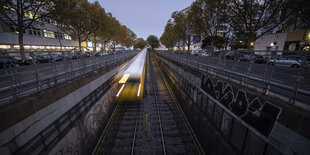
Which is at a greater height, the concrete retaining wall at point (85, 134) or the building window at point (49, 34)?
the building window at point (49, 34)

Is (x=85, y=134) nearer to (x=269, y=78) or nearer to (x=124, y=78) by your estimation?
(x=269, y=78)

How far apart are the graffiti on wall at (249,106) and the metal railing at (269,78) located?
71 centimetres

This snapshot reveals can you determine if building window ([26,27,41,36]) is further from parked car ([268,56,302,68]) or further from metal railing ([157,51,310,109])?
parked car ([268,56,302,68])

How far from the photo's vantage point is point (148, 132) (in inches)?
441

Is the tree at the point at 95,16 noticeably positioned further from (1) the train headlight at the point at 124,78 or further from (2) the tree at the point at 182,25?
(2) the tree at the point at 182,25

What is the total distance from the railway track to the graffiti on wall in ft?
16.8

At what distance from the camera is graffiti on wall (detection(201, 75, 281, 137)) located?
15.9ft

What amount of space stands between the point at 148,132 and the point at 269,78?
33.3 ft

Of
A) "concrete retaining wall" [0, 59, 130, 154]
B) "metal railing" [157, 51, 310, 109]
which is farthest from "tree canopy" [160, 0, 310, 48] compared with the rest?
"concrete retaining wall" [0, 59, 130, 154]

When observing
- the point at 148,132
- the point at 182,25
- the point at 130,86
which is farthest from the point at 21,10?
the point at 182,25

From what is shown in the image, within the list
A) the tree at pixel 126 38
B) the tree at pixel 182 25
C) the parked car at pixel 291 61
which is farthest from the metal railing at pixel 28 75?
the tree at pixel 126 38

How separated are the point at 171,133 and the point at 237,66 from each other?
27.3 feet

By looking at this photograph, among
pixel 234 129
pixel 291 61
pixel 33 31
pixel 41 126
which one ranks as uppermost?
pixel 33 31

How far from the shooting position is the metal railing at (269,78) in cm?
458
